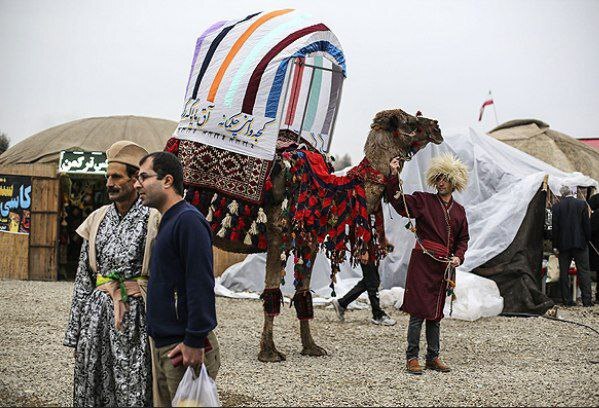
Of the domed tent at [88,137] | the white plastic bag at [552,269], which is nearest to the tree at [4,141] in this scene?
the domed tent at [88,137]

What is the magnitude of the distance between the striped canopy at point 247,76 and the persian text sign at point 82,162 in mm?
6370

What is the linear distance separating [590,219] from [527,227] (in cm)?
156

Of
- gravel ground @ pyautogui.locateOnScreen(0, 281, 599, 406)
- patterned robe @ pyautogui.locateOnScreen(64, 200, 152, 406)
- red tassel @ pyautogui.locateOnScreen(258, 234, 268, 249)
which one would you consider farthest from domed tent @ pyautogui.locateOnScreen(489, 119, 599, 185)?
patterned robe @ pyautogui.locateOnScreen(64, 200, 152, 406)

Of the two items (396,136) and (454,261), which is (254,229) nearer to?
(396,136)

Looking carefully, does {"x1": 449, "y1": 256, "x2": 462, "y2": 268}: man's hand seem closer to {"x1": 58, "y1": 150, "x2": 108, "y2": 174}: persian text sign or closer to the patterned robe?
the patterned robe

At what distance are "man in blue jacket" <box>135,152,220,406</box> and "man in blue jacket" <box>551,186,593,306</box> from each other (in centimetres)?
886

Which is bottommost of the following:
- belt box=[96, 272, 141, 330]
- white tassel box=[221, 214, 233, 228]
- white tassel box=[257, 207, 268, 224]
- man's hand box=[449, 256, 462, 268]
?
belt box=[96, 272, 141, 330]

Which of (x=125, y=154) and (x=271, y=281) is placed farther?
(x=271, y=281)

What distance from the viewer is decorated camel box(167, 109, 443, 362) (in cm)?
612

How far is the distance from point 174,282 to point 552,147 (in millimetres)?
16236

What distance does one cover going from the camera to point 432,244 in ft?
18.9

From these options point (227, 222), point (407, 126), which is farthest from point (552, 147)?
point (227, 222)

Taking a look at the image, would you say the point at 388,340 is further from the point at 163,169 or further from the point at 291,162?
the point at 163,169

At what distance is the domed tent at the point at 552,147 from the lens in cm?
1744
